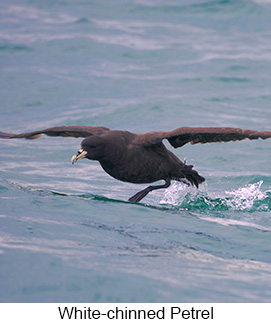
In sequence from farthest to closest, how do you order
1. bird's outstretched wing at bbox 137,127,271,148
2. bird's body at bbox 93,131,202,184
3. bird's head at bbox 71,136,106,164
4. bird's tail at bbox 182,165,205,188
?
bird's tail at bbox 182,165,205,188 → bird's body at bbox 93,131,202,184 → bird's head at bbox 71,136,106,164 → bird's outstretched wing at bbox 137,127,271,148

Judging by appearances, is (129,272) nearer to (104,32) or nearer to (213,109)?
(213,109)

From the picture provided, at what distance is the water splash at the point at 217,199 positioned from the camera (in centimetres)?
870

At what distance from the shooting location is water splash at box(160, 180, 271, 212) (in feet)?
28.5

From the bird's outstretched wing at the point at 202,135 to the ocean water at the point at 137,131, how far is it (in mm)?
900

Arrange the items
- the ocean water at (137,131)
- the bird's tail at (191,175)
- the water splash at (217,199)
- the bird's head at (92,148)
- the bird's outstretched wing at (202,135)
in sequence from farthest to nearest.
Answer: the bird's tail at (191,175)
the water splash at (217,199)
the bird's head at (92,148)
the bird's outstretched wing at (202,135)
the ocean water at (137,131)

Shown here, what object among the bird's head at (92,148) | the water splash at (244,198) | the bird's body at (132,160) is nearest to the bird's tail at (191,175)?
the bird's body at (132,160)

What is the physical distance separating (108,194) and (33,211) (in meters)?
2.14

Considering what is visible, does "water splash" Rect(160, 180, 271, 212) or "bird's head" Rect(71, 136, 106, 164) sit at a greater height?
"bird's head" Rect(71, 136, 106, 164)

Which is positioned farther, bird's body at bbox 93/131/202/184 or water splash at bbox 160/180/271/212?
water splash at bbox 160/180/271/212

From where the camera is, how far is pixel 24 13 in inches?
788

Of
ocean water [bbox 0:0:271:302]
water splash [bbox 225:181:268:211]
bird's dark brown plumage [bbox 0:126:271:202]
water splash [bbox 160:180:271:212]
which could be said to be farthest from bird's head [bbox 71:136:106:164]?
water splash [bbox 225:181:268:211]

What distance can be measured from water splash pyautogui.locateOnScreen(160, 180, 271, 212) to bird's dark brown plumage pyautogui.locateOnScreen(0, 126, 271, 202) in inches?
13.3

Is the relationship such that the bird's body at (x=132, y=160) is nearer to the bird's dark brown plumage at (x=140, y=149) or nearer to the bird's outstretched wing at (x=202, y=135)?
the bird's dark brown plumage at (x=140, y=149)

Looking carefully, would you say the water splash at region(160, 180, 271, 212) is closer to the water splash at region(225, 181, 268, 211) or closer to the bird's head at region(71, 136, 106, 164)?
the water splash at region(225, 181, 268, 211)
